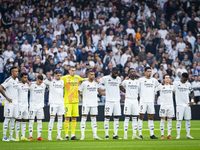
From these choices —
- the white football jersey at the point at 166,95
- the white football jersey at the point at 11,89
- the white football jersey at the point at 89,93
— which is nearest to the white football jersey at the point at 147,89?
the white football jersey at the point at 166,95

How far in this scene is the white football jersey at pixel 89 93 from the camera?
17.0 m

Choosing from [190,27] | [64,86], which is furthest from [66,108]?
[190,27]

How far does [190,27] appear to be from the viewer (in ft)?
108

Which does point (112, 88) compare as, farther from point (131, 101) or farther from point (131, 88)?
point (131, 101)

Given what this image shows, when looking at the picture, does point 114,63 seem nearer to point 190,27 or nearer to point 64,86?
point 190,27

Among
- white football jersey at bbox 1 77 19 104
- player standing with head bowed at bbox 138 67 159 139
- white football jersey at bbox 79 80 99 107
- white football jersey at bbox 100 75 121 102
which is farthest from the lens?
player standing with head bowed at bbox 138 67 159 139

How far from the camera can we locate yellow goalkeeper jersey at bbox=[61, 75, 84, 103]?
17.0 metres

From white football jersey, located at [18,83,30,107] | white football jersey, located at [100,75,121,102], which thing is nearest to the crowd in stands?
white football jersey, located at [18,83,30,107]

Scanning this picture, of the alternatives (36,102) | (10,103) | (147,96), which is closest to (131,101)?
(147,96)

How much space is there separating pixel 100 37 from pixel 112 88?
1333cm

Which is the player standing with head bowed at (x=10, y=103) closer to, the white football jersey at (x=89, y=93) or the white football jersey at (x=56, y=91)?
the white football jersey at (x=56, y=91)

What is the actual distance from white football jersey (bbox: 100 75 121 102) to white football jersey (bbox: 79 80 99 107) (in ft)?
1.40

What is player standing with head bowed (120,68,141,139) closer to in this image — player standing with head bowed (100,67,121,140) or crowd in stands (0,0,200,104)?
player standing with head bowed (100,67,121,140)

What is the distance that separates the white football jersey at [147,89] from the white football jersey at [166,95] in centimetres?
41
